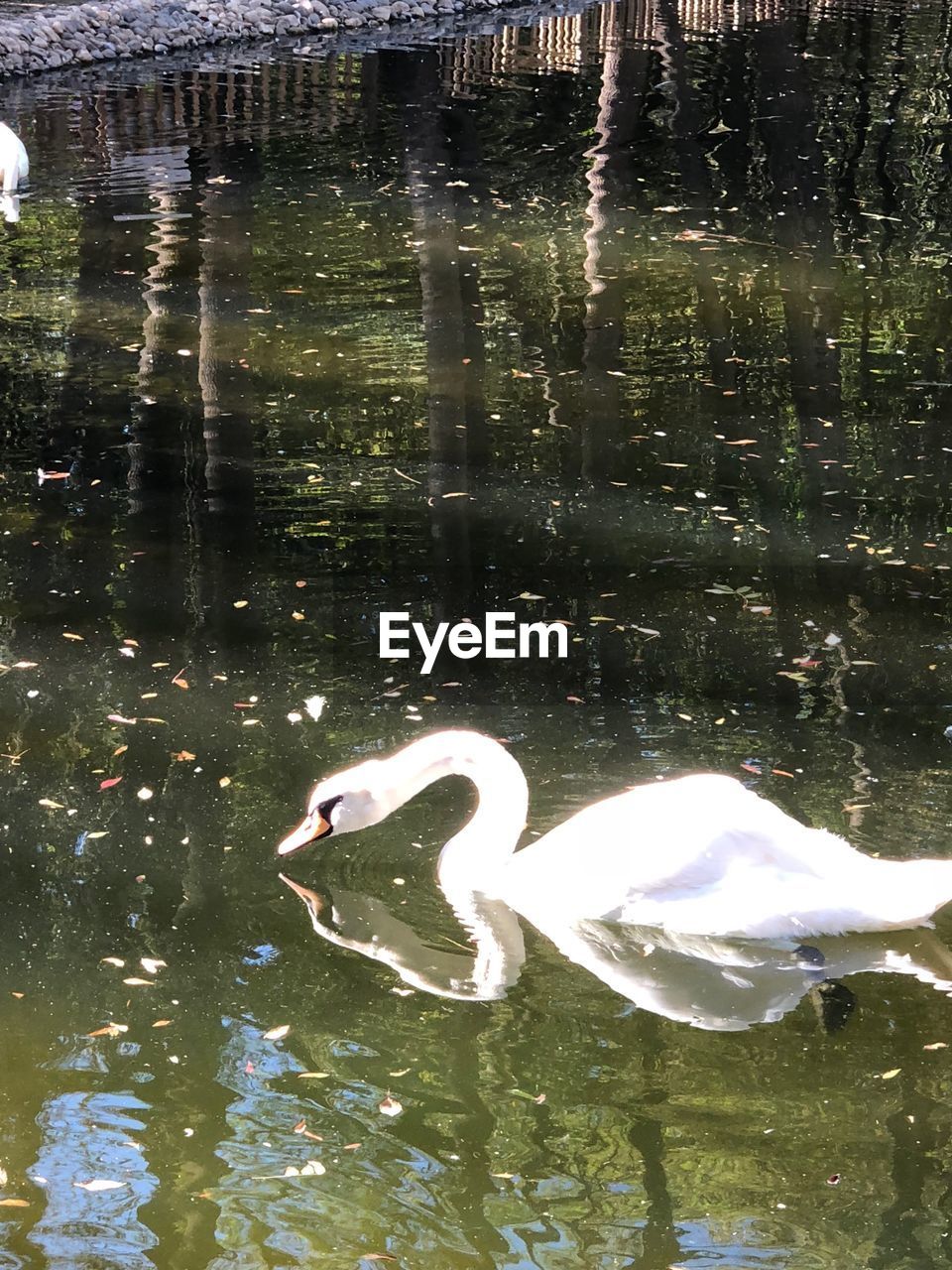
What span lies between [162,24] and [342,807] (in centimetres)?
1912

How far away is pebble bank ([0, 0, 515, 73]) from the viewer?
20.8 meters

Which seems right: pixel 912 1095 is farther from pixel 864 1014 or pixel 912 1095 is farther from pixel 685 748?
pixel 685 748

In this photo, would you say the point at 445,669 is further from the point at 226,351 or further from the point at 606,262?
the point at 606,262

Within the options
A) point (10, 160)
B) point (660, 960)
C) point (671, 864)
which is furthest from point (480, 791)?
point (10, 160)

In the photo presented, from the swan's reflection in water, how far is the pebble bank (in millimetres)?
17485

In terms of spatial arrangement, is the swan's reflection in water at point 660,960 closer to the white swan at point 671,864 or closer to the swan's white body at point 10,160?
the white swan at point 671,864

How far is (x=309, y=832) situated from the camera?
229 inches

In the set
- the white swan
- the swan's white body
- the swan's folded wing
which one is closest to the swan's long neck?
the white swan

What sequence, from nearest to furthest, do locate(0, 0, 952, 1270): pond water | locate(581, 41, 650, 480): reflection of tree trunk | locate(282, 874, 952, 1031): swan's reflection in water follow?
locate(0, 0, 952, 1270): pond water → locate(282, 874, 952, 1031): swan's reflection in water → locate(581, 41, 650, 480): reflection of tree trunk

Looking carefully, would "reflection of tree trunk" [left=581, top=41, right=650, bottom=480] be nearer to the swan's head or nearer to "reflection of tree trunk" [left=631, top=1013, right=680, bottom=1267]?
the swan's head

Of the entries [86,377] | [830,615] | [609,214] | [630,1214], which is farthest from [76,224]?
[630,1214]

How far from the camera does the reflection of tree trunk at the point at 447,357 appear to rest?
859cm

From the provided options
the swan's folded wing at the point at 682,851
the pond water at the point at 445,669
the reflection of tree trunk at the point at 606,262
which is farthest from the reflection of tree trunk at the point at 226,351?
the swan's folded wing at the point at 682,851

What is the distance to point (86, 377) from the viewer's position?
431 inches
